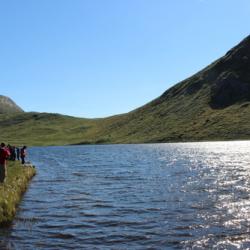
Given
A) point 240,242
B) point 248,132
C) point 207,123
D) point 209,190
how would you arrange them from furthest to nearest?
point 207,123 < point 248,132 < point 209,190 < point 240,242

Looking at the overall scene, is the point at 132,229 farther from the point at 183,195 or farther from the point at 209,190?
the point at 209,190

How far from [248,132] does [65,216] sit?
143620 millimetres

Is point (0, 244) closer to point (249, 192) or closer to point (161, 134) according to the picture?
point (249, 192)

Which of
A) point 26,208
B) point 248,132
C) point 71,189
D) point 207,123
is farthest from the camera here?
point 207,123

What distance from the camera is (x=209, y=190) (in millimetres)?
36562

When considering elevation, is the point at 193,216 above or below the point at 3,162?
below

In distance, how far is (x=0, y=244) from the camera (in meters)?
19.7

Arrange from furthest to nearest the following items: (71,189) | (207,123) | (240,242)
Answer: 1. (207,123)
2. (71,189)
3. (240,242)

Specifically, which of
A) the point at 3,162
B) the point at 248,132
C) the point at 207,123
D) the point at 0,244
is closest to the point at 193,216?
the point at 0,244

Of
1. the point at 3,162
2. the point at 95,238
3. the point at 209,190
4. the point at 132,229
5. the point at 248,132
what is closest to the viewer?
the point at 95,238

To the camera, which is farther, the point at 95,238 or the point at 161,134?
the point at 161,134

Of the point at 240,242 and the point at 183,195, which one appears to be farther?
the point at 183,195

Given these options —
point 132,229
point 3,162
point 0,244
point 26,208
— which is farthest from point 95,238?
point 3,162

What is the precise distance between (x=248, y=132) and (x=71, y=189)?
13093 cm
